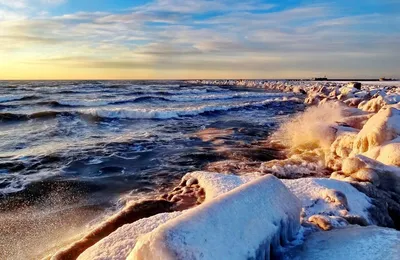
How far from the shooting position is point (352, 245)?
2.91 meters

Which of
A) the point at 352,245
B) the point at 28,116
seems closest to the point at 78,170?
the point at 352,245

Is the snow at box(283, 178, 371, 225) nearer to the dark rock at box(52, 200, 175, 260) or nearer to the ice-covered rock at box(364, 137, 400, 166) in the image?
the ice-covered rock at box(364, 137, 400, 166)

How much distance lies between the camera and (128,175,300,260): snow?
222cm

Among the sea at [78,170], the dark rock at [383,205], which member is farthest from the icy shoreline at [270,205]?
the sea at [78,170]

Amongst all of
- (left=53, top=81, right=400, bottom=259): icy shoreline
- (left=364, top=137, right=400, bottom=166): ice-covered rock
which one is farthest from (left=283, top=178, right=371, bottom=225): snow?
(left=364, top=137, right=400, bottom=166): ice-covered rock

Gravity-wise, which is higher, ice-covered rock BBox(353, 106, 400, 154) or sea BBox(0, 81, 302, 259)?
ice-covered rock BBox(353, 106, 400, 154)

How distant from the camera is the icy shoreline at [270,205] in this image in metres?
2.34

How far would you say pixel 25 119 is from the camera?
739 inches

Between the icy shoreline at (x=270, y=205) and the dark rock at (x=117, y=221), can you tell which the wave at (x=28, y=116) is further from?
the dark rock at (x=117, y=221)

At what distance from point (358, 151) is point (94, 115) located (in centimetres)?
1609

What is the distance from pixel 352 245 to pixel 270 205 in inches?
28.9

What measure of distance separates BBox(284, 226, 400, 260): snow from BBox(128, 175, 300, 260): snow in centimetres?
22

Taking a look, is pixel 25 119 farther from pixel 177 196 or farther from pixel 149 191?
pixel 177 196

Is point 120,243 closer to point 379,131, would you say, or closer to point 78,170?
point 78,170
